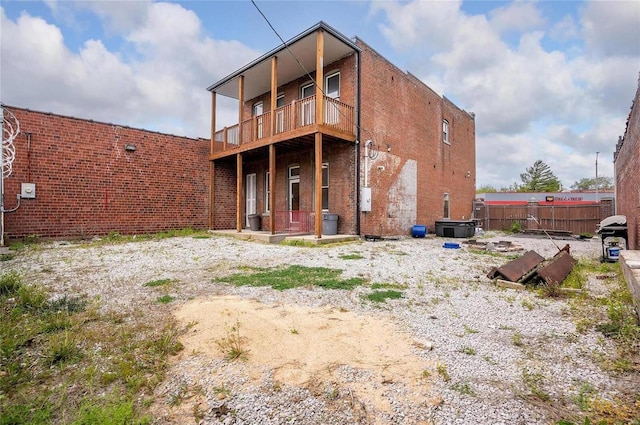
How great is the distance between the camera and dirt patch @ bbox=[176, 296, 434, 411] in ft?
7.98

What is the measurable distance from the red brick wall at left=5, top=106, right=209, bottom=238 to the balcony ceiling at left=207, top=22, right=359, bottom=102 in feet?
11.1

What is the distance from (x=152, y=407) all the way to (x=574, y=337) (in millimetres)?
3844

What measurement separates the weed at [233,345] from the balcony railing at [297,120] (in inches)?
346

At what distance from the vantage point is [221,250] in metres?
9.48

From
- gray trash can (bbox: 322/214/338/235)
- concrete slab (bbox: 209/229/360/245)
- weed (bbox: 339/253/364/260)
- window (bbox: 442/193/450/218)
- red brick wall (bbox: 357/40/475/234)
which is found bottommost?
weed (bbox: 339/253/364/260)

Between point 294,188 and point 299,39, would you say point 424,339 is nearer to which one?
point 299,39

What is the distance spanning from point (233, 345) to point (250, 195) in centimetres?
1382

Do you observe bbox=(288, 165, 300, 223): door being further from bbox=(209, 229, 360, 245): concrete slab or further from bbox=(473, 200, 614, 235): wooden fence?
bbox=(473, 200, 614, 235): wooden fence

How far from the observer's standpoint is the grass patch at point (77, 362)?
2064 millimetres

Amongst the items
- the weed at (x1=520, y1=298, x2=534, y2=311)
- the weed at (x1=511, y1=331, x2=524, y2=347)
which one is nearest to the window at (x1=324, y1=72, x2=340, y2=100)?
the weed at (x1=520, y1=298, x2=534, y2=311)

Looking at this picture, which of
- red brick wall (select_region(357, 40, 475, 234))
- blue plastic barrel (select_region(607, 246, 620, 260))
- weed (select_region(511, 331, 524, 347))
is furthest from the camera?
red brick wall (select_region(357, 40, 475, 234))

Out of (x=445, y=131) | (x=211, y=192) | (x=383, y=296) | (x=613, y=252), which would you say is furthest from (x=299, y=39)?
(x=613, y=252)

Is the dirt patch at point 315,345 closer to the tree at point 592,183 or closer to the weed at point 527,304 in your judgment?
the weed at point 527,304

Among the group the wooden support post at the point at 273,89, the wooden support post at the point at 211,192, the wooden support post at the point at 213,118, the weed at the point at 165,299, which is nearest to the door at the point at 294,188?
the wooden support post at the point at 273,89
